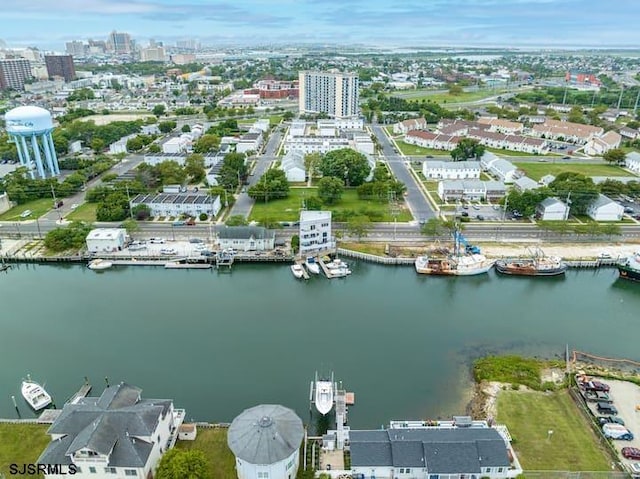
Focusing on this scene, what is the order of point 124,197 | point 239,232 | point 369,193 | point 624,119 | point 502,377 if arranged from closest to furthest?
1. point 502,377
2. point 239,232
3. point 124,197
4. point 369,193
5. point 624,119

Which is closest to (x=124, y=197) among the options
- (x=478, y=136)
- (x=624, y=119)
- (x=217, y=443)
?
(x=217, y=443)

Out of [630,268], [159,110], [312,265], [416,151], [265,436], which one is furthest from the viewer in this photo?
[159,110]

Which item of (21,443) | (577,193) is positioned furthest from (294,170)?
(21,443)

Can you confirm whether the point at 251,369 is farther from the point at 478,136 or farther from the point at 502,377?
the point at 478,136

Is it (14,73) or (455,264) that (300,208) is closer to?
(455,264)

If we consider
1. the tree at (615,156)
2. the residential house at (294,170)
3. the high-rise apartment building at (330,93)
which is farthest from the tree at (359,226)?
the high-rise apartment building at (330,93)

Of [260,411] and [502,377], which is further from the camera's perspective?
[502,377]

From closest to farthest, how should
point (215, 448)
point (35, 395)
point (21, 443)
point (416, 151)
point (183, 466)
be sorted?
point (183, 466), point (215, 448), point (21, 443), point (35, 395), point (416, 151)
